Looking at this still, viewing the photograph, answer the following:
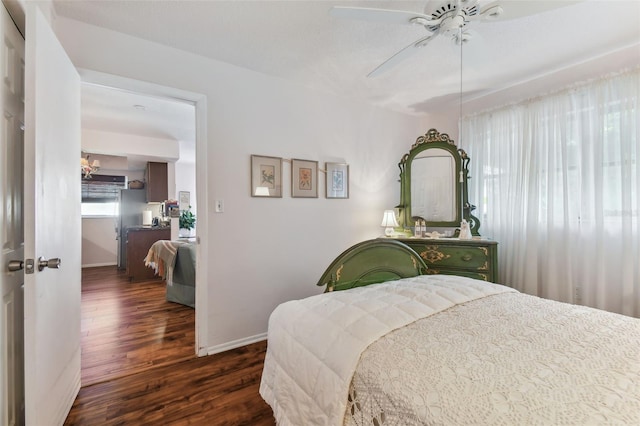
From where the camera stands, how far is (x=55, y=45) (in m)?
1.47

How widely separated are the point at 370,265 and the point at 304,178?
136 cm

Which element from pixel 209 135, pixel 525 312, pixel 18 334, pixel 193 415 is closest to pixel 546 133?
pixel 525 312

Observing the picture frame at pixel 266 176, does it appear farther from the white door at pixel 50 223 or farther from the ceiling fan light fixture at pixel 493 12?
the ceiling fan light fixture at pixel 493 12

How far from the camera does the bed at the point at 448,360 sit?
70cm

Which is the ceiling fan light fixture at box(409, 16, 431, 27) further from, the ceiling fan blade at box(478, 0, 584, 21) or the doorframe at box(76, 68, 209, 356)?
the doorframe at box(76, 68, 209, 356)

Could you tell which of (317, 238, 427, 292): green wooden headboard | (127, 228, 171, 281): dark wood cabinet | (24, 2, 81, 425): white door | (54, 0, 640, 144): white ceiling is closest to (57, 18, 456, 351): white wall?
(54, 0, 640, 144): white ceiling

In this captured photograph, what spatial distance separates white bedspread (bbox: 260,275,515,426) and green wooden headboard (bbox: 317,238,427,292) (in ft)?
0.81

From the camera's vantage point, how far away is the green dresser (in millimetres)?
2695

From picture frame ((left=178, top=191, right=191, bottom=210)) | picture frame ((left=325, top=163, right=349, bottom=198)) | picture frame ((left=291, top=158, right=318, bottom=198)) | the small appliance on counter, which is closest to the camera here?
picture frame ((left=291, top=158, right=318, bottom=198))

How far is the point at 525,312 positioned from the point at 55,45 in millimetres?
2652

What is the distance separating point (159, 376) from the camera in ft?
6.75

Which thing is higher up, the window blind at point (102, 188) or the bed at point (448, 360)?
the window blind at point (102, 188)

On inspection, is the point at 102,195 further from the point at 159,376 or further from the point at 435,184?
the point at 435,184

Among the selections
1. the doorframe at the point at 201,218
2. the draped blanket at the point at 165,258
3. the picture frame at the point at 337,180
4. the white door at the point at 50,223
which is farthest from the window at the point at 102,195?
the picture frame at the point at 337,180
